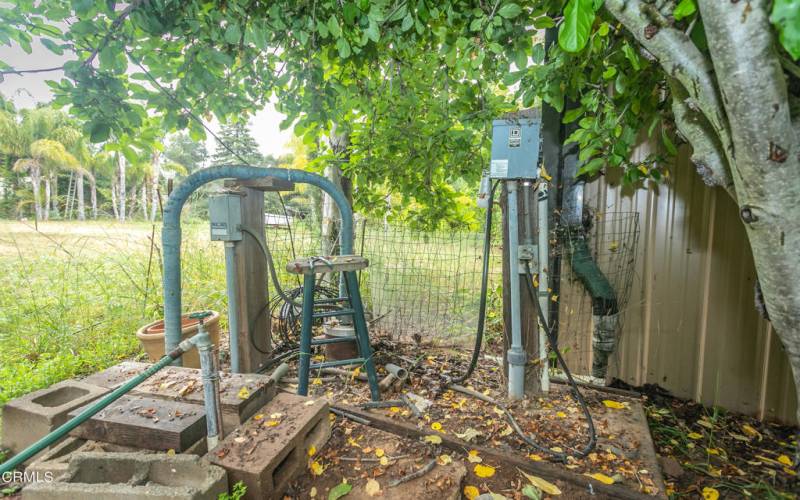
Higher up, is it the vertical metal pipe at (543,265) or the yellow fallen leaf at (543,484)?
the vertical metal pipe at (543,265)

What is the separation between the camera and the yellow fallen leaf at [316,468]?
5.04ft

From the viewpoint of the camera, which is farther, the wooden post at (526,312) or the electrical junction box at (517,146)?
the wooden post at (526,312)

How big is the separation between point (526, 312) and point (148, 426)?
205 centimetres

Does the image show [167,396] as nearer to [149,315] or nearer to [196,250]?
[149,315]

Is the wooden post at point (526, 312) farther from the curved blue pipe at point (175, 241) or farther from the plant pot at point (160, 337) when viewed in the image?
the plant pot at point (160, 337)

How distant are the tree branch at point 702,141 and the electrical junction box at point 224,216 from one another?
2.44 metres

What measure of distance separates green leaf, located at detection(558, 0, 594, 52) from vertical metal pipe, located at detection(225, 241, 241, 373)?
2.28 metres

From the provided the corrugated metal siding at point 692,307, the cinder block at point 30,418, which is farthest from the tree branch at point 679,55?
the cinder block at point 30,418

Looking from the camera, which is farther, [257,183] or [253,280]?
[253,280]

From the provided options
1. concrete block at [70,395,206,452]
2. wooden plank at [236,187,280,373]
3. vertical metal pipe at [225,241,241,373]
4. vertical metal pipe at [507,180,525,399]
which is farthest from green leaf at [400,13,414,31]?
concrete block at [70,395,206,452]

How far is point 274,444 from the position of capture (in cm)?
141

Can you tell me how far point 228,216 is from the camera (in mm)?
2344

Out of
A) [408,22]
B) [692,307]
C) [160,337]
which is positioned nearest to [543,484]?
[692,307]

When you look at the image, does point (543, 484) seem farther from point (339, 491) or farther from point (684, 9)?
point (684, 9)
